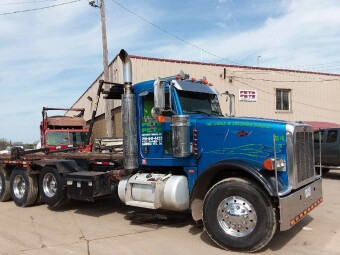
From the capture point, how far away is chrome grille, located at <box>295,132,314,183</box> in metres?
6.09

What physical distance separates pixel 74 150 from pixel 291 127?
7263 millimetres

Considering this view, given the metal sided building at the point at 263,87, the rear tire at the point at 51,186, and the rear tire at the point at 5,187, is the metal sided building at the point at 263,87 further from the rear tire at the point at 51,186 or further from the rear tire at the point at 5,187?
the rear tire at the point at 51,186

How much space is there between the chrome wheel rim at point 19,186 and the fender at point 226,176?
534cm

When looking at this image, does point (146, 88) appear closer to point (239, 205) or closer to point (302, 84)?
point (239, 205)

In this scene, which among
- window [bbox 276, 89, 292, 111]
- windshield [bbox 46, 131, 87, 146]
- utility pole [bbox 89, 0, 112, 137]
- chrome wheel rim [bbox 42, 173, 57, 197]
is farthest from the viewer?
window [bbox 276, 89, 292, 111]

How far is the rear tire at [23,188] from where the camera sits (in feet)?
31.6

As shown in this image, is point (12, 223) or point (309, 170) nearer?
point (309, 170)

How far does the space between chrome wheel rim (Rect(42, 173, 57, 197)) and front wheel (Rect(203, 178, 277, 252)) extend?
4327mm

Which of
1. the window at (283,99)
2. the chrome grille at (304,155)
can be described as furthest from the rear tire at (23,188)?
the window at (283,99)

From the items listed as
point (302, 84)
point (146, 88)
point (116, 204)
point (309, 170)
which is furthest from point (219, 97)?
point (302, 84)

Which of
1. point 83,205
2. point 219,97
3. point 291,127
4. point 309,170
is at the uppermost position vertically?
point 219,97

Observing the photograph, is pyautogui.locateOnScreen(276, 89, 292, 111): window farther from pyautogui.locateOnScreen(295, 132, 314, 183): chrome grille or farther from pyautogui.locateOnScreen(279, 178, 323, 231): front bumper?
pyautogui.locateOnScreen(279, 178, 323, 231): front bumper

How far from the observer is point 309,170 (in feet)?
21.7

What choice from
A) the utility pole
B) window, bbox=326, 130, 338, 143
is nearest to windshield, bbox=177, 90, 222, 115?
window, bbox=326, 130, 338, 143
